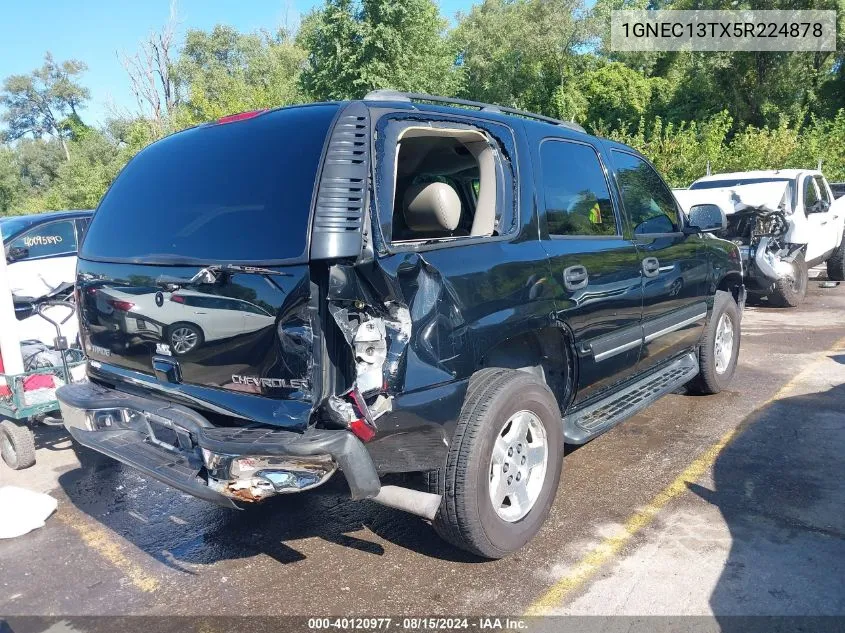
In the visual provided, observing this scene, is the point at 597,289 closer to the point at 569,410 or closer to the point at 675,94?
the point at 569,410

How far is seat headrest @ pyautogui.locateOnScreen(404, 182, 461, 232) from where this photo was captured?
322 centimetres

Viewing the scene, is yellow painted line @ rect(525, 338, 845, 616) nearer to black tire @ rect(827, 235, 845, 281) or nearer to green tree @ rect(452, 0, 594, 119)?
black tire @ rect(827, 235, 845, 281)

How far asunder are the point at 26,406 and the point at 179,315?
2495mm

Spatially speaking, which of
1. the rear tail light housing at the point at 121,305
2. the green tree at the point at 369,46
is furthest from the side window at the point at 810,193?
the green tree at the point at 369,46

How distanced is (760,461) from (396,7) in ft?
66.0

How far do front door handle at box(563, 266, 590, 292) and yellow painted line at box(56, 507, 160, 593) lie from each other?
97.9 inches

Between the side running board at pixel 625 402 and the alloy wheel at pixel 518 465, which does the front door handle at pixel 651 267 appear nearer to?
the side running board at pixel 625 402

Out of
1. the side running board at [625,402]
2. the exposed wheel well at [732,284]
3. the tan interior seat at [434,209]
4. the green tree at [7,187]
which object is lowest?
the side running board at [625,402]

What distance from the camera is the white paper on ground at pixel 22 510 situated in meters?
3.83

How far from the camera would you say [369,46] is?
21.5 m

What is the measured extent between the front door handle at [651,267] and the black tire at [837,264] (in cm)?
894

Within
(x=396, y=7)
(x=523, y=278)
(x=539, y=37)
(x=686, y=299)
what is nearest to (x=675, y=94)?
(x=539, y=37)

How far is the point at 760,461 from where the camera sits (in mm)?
4273

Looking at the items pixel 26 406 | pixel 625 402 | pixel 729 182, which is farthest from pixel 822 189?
pixel 26 406
